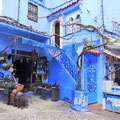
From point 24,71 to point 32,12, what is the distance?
16.4 feet

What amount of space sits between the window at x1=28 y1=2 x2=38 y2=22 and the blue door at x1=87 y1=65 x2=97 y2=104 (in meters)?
6.20

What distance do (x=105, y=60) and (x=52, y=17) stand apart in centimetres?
595

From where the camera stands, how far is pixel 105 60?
7.78 metres

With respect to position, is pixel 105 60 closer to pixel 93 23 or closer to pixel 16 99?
pixel 93 23

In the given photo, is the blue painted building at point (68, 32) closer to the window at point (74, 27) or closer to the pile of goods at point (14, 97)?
the window at point (74, 27)

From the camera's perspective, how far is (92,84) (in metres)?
7.72

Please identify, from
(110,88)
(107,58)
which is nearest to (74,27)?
(107,58)

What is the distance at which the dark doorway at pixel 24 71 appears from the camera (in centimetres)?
1059

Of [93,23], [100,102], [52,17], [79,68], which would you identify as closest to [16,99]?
[79,68]

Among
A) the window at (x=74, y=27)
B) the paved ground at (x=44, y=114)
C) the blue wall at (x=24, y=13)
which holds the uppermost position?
the blue wall at (x=24, y=13)

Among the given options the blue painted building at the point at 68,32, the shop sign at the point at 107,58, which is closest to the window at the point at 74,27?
the blue painted building at the point at 68,32

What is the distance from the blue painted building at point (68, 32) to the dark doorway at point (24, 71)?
126cm

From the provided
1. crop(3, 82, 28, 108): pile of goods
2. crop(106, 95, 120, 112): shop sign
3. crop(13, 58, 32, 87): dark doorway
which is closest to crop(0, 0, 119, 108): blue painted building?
crop(106, 95, 120, 112): shop sign

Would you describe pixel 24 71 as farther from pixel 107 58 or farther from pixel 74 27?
pixel 107 58
